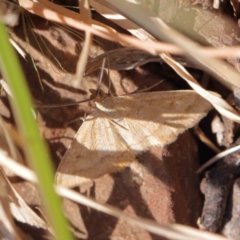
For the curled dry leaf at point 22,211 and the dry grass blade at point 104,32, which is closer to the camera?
the dry grass blade at point 104,32

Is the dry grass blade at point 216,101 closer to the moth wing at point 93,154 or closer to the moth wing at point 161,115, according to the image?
the moth wing at point 161,115

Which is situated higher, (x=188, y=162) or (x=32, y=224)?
(x=188, y=162)

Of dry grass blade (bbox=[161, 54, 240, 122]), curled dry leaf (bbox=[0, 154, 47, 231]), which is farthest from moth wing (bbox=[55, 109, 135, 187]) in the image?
dry grass blade (bbox=[161, 54, 240, 122])

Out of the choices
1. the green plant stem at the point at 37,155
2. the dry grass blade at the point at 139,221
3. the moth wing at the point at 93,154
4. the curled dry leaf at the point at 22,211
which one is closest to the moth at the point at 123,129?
the moth wing at the point at 93,154

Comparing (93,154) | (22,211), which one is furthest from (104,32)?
(22,211)

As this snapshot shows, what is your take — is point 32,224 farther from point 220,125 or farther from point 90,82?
point 220,125

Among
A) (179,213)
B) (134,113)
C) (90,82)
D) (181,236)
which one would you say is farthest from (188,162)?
(181,236)

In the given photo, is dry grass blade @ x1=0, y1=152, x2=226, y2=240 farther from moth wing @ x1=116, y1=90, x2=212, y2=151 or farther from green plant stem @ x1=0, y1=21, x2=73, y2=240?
moth wing @ x1=116, y1=90, x2=212, y2=151
